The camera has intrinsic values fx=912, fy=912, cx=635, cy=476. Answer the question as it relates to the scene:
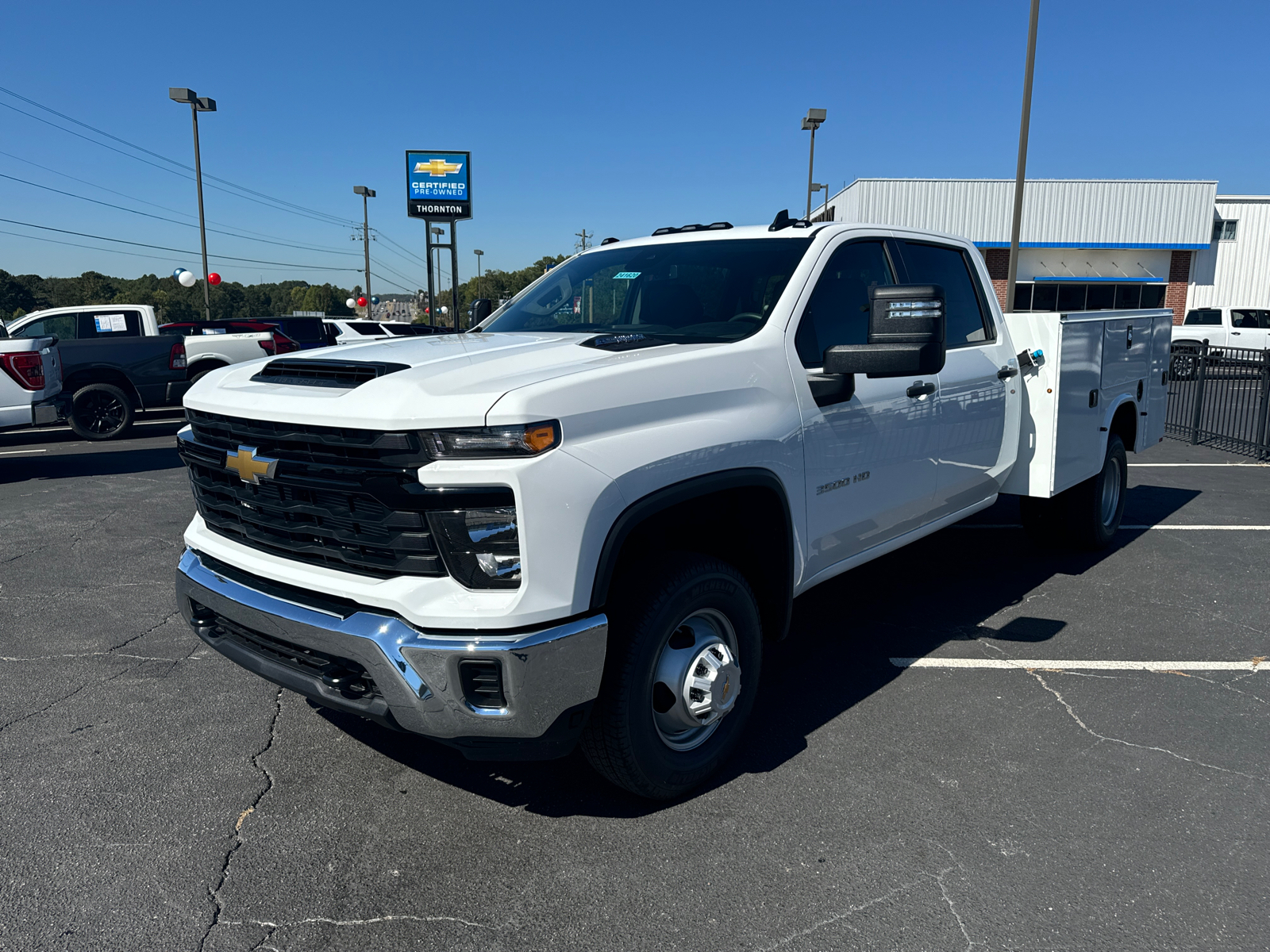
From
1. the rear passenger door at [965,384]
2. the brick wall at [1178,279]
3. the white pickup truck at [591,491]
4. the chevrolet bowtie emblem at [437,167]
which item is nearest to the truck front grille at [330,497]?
the white pickup truck at [591,491]

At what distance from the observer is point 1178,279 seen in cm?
3906

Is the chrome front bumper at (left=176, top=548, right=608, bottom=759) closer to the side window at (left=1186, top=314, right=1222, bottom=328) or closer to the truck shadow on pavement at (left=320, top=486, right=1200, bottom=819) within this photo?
the truck shadow on pavement at (left=320, top=486, right=1200, bottom=819)

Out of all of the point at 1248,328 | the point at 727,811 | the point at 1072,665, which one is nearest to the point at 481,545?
the point at 727,811

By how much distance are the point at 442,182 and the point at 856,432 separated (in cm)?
2622

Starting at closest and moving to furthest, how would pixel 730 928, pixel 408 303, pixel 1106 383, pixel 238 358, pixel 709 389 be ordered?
pixel 730 928 → pixel 709 389 → pixel 1106 383 → pixel 238 358 → pixel 408 303

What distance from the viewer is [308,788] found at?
330 centimetres

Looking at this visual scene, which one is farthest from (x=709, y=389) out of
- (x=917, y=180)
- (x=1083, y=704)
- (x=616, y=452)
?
(x=917, y=180)

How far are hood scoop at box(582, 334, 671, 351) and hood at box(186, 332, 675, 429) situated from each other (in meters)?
0.05

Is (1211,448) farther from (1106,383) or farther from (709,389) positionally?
(709,389)

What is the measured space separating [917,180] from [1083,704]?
3672 centimetres

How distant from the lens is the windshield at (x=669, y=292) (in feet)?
12.2

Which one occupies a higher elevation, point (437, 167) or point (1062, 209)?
point (1062, 209)

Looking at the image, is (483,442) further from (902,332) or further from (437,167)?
(437,167)

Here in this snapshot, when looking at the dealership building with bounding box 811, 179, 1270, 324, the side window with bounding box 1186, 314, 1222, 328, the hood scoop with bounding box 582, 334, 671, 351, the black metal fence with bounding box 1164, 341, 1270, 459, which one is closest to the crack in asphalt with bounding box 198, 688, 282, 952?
the hood scoop with bounding box 582, 334, 671, 351
